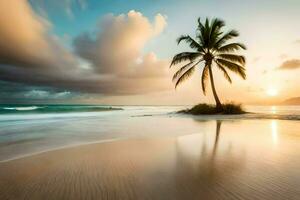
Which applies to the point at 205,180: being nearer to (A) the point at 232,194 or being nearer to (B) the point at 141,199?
(A) the point at 232,194

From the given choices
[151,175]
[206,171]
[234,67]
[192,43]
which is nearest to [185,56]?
[192,43]

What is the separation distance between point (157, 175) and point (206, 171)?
0.61m

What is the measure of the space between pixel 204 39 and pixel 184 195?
1767 cm

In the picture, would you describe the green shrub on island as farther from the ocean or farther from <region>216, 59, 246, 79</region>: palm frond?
the ocean

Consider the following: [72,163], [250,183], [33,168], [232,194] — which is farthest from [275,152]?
[33,168]

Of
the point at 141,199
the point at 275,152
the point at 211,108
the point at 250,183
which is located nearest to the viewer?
the point at 141,199

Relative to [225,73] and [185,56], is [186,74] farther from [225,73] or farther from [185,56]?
[225,73]

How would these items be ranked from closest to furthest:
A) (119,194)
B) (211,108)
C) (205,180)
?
(119,194)
(205,180)
(211,108)

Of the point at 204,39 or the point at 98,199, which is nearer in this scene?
the point at 98,199

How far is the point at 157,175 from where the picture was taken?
2.27m

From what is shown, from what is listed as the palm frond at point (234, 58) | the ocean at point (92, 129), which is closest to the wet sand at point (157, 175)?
the ocean at point (92, 129)

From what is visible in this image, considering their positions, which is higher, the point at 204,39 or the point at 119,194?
the point at 204,39

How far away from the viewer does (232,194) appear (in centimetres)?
175

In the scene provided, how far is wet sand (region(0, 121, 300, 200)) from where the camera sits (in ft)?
5.94
